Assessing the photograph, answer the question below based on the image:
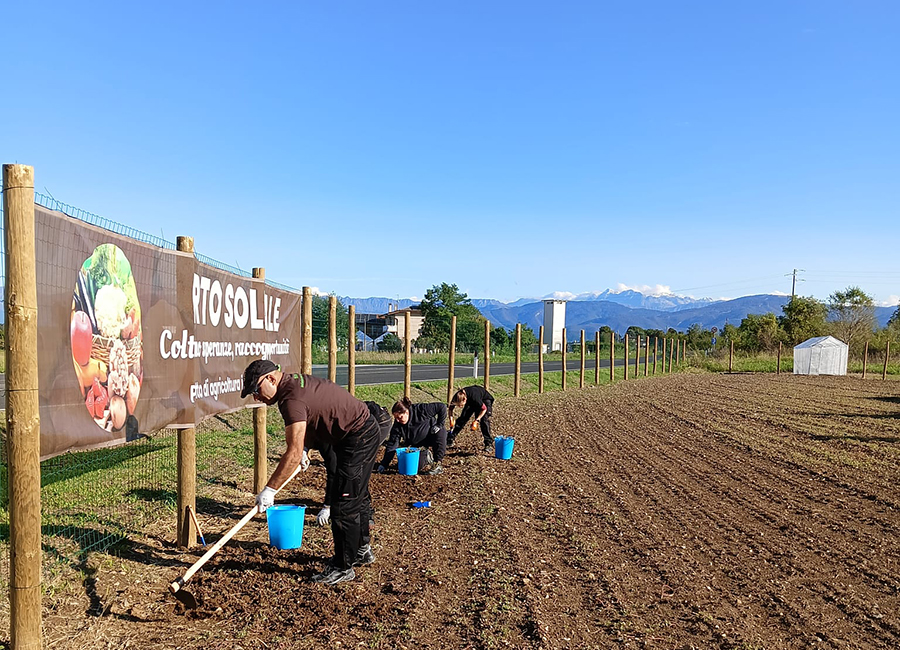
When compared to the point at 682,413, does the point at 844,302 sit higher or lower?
higher

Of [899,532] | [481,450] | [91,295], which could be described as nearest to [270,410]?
[481,450]

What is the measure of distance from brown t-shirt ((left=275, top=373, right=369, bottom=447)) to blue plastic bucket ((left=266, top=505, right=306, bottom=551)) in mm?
633

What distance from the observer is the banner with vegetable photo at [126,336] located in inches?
148

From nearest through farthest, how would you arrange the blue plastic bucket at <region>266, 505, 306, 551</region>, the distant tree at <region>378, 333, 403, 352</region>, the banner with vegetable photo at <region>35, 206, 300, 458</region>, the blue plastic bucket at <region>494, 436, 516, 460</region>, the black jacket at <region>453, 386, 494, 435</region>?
the banner with vegetable photo at <region>35, 206, 300, 458</region>, the blue plastic bucket at <region>266, 505, 306, 551</region>, the blue plastic bucket at <region>494, 436, 516, 460</region>, the black jacket at <region>453, 386, 494, 435</region>, the distant tree at <region>378, 333, 403, 352</region>

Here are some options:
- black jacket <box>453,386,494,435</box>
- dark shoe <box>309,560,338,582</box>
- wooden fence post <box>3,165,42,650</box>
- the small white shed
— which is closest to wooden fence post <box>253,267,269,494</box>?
dark shoe <box>309,560,338,582</box>

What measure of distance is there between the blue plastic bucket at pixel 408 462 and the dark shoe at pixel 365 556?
10.9 ft

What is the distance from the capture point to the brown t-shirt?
501cm

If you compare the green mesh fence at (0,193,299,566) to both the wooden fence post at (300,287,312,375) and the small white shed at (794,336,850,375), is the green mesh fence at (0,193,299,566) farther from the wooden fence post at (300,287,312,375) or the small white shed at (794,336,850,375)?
the small white shed at (794,336,850,375)

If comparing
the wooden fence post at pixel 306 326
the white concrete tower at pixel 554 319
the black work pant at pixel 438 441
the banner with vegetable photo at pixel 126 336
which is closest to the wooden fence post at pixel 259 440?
the banner with vegetable photo at pixel 126 336

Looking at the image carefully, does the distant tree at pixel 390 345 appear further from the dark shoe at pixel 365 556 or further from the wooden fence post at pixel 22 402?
the wooden fence post at pixel 22 402

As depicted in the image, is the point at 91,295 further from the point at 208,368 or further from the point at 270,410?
the point at 270,410

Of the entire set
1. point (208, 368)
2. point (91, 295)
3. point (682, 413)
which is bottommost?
point (682, 413)

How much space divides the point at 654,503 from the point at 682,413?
10342mm

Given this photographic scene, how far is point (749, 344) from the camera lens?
56.6 meters
